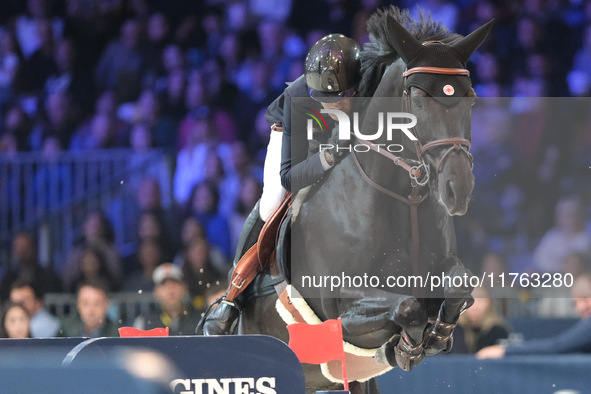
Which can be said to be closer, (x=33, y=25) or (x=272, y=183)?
(x=272, y=183)

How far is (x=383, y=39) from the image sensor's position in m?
3.89

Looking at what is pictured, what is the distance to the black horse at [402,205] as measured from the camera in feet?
11.5

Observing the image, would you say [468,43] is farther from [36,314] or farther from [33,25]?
[33,25]

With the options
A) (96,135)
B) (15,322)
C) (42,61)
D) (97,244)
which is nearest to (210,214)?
(97,244)

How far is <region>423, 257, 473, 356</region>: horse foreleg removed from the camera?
139 inches

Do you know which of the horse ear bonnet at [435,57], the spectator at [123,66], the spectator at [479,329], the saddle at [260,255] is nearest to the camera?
the horse ear bonnet at [435,57]

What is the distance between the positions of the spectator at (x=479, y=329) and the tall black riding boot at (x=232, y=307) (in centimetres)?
196

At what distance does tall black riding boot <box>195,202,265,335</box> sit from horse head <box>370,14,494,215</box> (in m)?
0.98

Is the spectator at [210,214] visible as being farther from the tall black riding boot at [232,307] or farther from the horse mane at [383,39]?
the horse mane at [383,39]

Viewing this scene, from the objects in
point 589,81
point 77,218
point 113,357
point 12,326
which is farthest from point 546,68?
point 113,357

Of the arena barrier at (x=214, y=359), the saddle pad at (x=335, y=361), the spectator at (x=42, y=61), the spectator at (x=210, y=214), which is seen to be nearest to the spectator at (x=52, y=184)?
the spectator at (x=210, y=214)

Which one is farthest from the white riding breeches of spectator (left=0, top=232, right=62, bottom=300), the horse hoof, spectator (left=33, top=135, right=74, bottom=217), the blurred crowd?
spectator (left=33, top=135, right=74, bottom=217)

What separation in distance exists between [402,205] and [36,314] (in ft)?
13.1

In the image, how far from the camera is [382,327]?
12.0 feet
